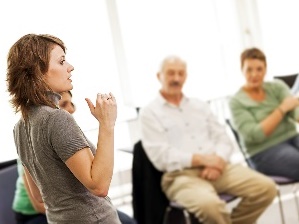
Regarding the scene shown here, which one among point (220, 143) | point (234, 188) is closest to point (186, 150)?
point (220, 143)

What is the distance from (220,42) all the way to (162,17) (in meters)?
0.63

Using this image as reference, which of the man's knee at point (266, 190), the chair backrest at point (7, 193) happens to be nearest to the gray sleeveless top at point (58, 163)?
the chair backrest at point (7, 193)

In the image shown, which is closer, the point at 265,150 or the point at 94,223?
the point at 94,223

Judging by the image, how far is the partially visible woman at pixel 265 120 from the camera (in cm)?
259

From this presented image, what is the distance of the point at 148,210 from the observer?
2.35 m

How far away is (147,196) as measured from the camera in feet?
7.74

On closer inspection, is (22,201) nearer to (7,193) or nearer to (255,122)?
(7,193)

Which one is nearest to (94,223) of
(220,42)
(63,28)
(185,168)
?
(185,168)

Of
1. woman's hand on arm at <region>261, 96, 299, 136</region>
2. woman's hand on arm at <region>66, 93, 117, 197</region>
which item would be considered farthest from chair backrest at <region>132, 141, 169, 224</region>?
woman's hand on arm at <region>66, 93, 117, 197</region>

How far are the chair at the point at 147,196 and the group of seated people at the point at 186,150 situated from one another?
38 millimetres

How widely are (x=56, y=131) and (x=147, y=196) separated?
132 centimetres

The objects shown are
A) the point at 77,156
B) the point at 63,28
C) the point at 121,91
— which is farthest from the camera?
the point at 121,91

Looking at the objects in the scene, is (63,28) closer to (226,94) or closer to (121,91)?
(121,91)

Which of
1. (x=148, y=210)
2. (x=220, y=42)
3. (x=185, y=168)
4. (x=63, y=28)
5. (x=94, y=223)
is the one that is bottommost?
(x=148, y=210)
